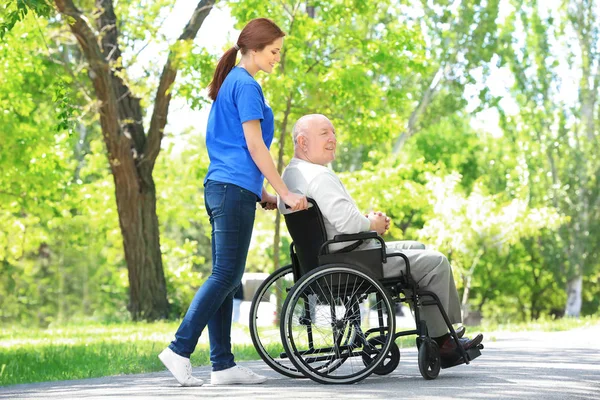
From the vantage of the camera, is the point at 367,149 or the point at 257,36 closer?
the point at 257,36

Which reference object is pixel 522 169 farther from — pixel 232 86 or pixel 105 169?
pixel 232 86

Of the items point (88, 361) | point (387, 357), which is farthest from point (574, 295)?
point (387, 357)

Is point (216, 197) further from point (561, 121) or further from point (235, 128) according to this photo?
point (561, 121)

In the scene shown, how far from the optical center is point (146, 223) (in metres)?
17.9

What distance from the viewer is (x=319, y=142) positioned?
5.83 metres

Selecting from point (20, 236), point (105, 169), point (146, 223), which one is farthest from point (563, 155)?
point (146, 223)

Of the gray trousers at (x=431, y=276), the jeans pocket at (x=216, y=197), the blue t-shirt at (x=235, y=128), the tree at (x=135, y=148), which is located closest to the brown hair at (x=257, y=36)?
the blue t-shirt at (x=235, y=128)

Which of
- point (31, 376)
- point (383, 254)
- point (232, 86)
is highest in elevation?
point (232, 86)

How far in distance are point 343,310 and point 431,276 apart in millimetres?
495

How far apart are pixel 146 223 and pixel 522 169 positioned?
752 inches

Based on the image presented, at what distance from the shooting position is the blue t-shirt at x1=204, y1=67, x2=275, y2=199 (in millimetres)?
5562

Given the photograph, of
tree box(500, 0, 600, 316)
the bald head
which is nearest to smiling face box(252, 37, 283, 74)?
the bald head

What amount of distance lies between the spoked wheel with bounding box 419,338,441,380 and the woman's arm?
95 cm

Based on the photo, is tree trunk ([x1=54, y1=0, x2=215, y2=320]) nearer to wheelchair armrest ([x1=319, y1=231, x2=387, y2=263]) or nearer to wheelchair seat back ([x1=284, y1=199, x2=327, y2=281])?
wheelchair seat back ([x1=284, y1=199, x2=327, y2=281])
